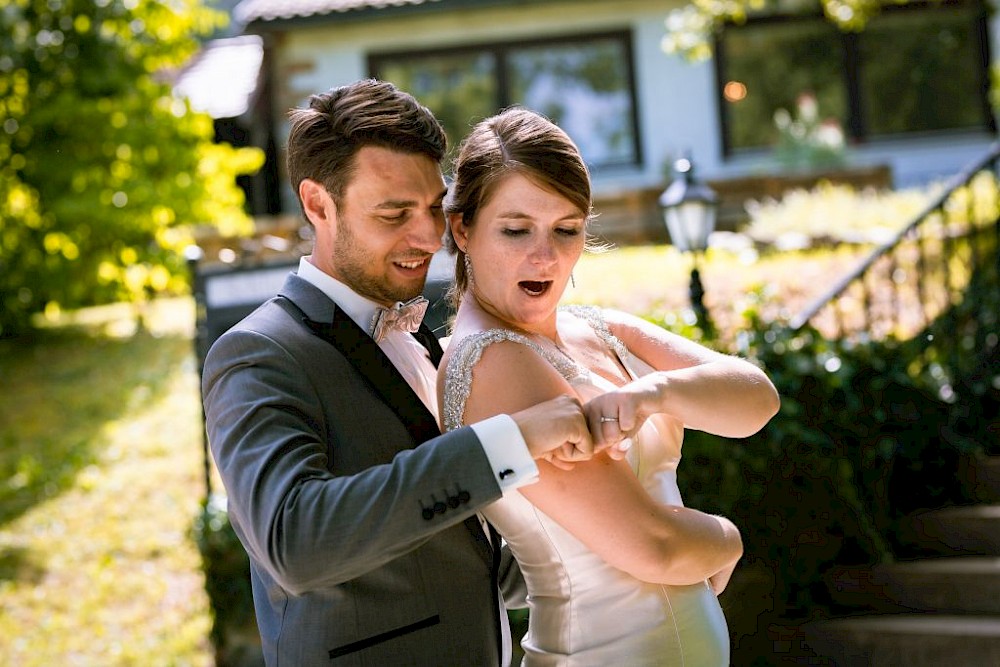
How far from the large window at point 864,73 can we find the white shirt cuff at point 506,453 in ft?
46.2

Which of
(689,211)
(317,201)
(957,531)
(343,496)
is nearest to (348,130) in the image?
(317,201)

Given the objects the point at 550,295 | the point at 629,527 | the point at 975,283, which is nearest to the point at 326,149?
the point at 550,295

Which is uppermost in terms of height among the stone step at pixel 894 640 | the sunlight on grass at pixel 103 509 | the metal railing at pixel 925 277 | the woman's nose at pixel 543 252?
the woman's nose at pixel 543 252

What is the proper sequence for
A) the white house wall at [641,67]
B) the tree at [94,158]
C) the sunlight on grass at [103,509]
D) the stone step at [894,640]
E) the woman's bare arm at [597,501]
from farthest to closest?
the white house wall at [641,67]
the tree at [94,158]
the sunlight on grass at [103,509]
the stone step at [894,640]
the woman's bare arm at [597,501]

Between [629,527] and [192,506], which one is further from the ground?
[629,527]

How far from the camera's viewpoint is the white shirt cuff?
1.95 meters

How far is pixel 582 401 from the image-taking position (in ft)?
7.75

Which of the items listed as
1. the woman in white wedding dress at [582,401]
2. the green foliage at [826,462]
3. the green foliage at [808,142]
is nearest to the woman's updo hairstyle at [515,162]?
the woman in white wedding dress at [582,401]

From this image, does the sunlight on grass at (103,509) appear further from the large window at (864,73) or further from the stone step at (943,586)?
the large window at (864,73)

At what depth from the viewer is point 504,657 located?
2469mm

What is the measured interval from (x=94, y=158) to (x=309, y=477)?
12038 mm

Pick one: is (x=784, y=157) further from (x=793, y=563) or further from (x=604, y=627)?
(x=604, y=627)

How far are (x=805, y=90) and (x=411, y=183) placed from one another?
47.0 ft

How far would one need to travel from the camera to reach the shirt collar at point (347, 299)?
2434 mm
